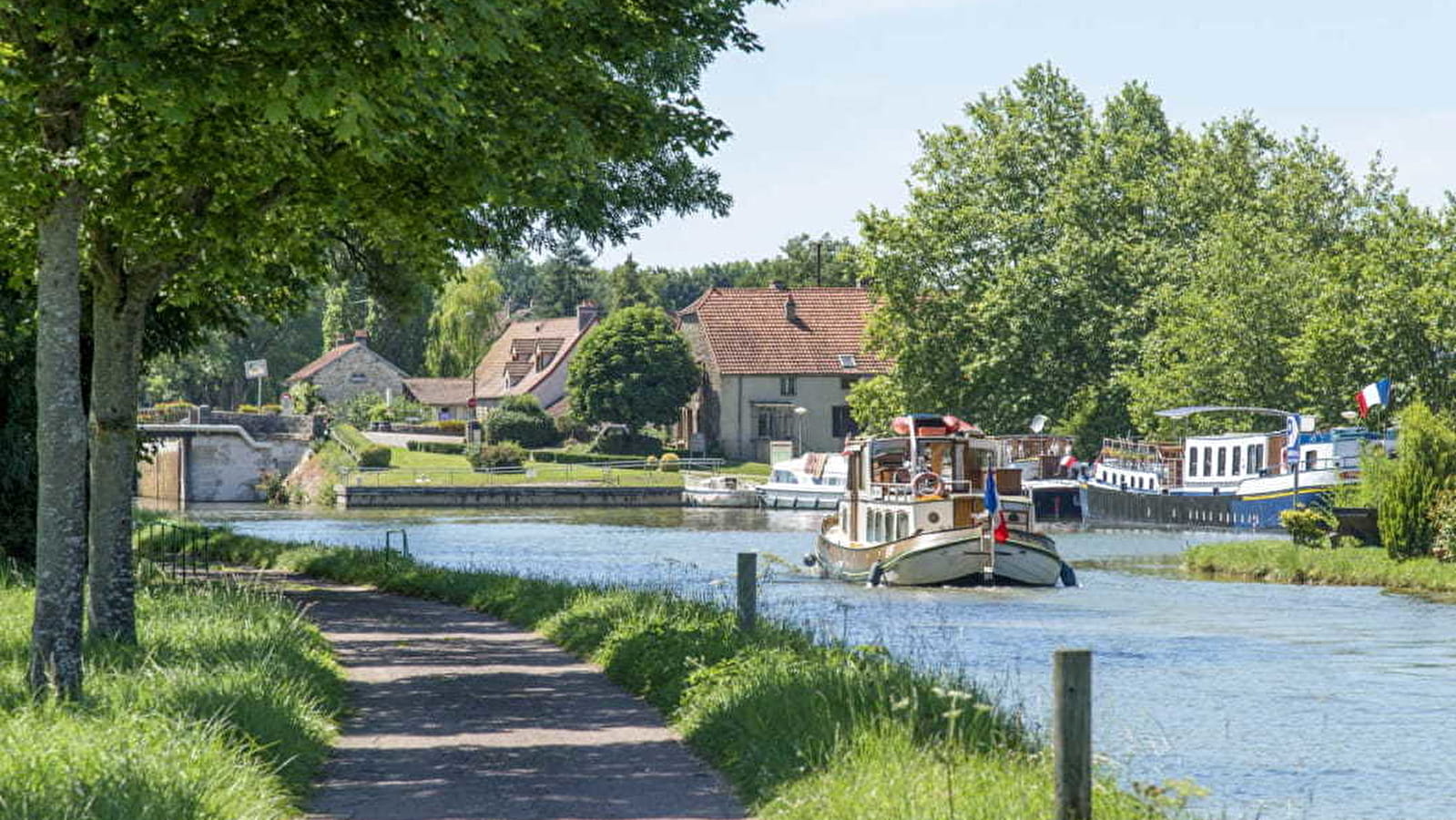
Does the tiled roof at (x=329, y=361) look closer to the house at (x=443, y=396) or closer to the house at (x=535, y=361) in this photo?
the house at (x=443, y=396)

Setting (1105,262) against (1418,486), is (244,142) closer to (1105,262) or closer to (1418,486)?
(1418,486)

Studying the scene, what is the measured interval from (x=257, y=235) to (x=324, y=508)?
73.5 m

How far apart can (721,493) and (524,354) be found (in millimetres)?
50528

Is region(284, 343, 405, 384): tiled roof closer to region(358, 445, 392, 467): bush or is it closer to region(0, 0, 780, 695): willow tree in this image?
region(358, 445, 392, 467): bush

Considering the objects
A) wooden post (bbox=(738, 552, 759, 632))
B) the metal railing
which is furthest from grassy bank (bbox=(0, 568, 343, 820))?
the metal railing

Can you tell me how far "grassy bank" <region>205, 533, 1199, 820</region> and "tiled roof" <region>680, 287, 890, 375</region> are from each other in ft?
273

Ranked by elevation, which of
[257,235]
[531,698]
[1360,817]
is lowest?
[1360,817]

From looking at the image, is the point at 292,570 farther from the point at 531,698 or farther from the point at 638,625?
the point at 531,698

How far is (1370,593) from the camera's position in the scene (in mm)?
39375

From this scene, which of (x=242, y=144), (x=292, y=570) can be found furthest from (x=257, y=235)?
(x=292, y=570)

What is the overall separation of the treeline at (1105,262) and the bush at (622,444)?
22158 mm

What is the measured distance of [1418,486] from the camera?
4200 centimetres

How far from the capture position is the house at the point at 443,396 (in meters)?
133

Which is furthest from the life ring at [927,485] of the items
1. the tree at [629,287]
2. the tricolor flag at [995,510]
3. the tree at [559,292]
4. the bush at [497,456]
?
the tree at [559,292]
